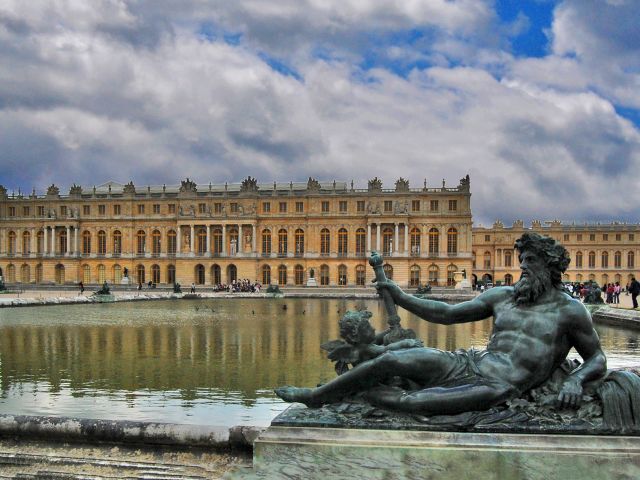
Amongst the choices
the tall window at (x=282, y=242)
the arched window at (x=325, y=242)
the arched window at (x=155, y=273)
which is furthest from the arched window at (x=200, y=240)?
the arched window at (x=325, y=242)

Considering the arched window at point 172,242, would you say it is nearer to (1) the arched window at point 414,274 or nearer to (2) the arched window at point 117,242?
(2) the arched window at point 117,242

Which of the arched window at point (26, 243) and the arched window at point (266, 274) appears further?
the arched window at point (26, 243)

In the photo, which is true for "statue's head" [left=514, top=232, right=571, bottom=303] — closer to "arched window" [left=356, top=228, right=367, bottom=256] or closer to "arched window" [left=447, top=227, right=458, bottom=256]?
"arched window" [left=447, top=227, right=458, bottom=256]

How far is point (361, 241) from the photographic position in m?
70.3

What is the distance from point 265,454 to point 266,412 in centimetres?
340

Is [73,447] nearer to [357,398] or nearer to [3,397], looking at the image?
[357,398]

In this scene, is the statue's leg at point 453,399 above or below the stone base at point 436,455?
above

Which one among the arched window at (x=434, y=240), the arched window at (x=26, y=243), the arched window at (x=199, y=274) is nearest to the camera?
the arched window at (x=434, y=240)

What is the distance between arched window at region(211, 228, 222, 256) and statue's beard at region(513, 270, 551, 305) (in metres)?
68.7

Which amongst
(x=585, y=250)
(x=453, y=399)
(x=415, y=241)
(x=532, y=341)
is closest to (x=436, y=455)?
(x=453, y=399)

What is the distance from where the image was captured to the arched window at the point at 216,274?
237ft

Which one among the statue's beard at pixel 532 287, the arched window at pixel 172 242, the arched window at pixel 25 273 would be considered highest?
the statue's beard at pixel 532 287

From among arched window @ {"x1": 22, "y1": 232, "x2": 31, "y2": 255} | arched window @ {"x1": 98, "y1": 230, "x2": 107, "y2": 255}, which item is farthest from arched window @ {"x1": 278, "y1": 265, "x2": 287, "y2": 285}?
arched window @ {"x1": 22, "y1": 232, "x2": 31, "y2": 255}

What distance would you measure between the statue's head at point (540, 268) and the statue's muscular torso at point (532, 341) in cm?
7
